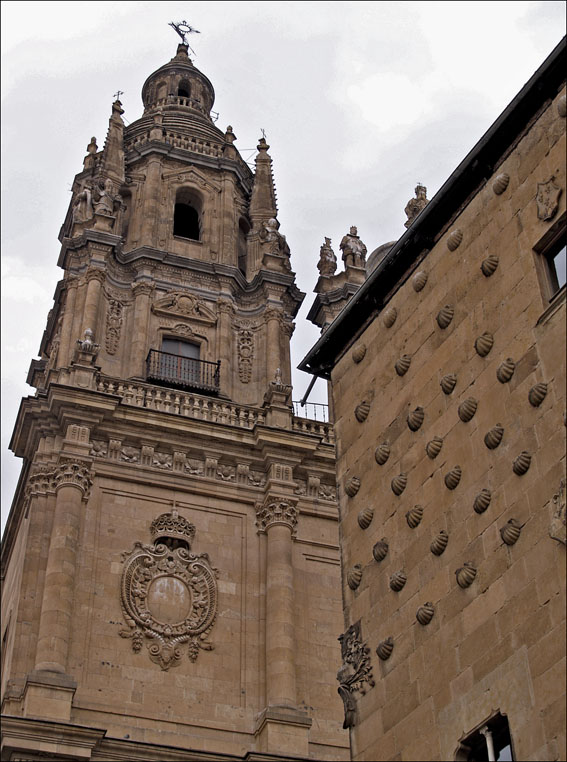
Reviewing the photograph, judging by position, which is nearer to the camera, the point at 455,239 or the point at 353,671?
the point at 353,671

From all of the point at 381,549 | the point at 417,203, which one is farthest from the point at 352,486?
the point at 417,203

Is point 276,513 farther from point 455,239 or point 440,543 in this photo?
point 440,543

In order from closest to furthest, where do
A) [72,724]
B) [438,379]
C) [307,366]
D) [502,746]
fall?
[502,746]
[438,379]
[307,366]
[72,724]

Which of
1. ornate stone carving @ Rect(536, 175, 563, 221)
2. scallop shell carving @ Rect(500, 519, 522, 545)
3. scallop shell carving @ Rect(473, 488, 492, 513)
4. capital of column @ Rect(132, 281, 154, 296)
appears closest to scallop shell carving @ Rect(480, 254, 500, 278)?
ornate stone carving @ Rect(536, 175, 563, 221)

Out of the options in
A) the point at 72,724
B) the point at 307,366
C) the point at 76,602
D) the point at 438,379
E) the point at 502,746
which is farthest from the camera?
the point at 76,602

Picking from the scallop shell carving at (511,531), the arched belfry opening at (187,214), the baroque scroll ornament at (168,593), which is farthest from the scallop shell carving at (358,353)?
the arched belfry opening at (187,214)

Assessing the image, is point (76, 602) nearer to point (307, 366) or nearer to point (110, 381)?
point (110, 381)

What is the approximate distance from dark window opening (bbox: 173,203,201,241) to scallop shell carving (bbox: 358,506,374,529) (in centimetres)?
2554

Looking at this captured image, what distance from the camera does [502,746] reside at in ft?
39.4

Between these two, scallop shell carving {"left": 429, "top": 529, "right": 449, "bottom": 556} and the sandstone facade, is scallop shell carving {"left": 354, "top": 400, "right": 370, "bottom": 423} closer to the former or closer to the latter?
the sandstone facade

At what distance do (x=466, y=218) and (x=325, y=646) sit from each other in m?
16.3

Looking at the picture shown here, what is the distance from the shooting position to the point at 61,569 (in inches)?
1094

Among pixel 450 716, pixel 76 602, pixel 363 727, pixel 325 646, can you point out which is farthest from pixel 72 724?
pixel 450 716

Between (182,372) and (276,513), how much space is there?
5.49 metres
